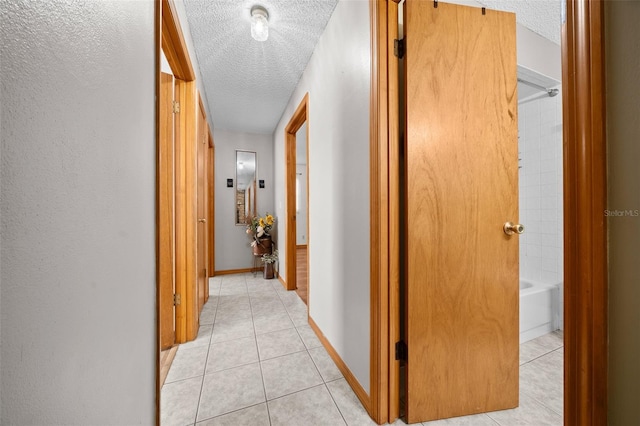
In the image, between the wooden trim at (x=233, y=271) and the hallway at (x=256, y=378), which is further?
the wooden trim at (x=233, y=271)

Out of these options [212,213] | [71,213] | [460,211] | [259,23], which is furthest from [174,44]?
[212,213]

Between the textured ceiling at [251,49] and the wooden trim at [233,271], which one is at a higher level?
the textured ceiling at [251,49]

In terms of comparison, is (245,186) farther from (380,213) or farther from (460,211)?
(460,211)

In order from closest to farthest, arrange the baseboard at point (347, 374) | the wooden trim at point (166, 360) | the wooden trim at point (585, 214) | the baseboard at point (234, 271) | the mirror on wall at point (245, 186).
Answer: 1. the wooden trim at point (585, 214)
2. the baseboard at point (347, 374)
3. the wooden trim at point (166, 360)
4. the baseboard at point (234, 271)
5. the mirror on wall at point (245, 186)

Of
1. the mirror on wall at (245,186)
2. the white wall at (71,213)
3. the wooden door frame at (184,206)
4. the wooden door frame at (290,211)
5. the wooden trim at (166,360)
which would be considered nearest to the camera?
the white wall at (71,213)

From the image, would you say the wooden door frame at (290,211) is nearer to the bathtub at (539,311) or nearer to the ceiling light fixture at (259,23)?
the ceiling light fixture at (259,23)

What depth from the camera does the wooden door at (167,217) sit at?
182 centimetres

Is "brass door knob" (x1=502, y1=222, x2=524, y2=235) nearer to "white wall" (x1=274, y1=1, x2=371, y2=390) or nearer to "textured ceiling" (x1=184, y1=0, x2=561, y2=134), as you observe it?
"white wall" (x1=274, y1=1, x2=371, y2=390)

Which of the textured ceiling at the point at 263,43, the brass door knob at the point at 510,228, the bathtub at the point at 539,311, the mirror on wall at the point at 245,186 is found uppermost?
the textured ceiling at the point at 263,43

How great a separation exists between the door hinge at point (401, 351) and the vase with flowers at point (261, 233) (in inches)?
116

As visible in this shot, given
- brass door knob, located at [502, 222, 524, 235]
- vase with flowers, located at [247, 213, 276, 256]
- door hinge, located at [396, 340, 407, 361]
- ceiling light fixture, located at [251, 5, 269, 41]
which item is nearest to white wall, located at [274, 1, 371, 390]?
door hinge, located at [396, 340, 407, 361]

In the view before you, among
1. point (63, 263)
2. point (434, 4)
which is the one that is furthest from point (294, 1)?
point (63, 263)

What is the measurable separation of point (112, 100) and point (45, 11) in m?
0.24

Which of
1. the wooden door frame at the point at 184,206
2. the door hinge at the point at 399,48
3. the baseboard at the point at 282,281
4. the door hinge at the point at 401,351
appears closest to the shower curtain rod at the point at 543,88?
the door hinge at the point at 399,48
